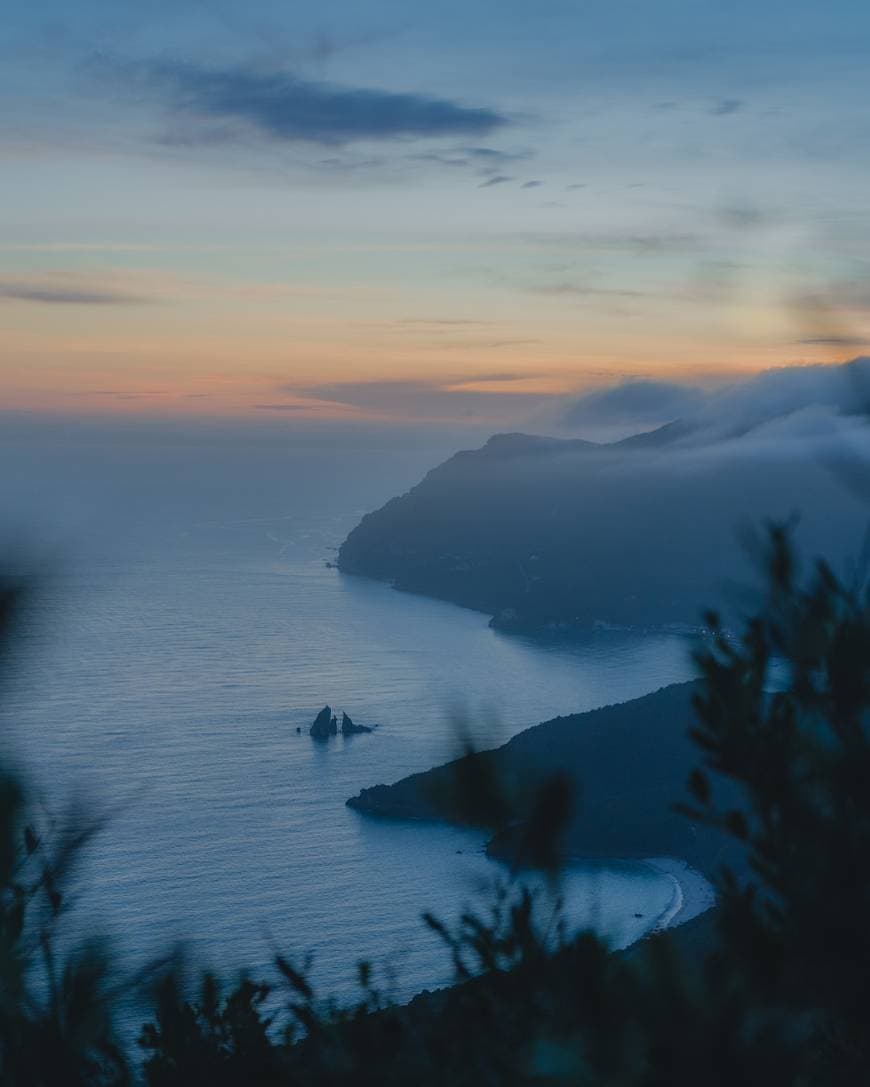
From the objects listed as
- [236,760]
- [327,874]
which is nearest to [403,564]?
[236,760]

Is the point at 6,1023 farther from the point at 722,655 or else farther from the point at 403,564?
the point at 403,564

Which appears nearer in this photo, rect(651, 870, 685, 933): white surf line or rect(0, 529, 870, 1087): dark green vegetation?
rect(0, 529, 870, 1087): dark green vegetation

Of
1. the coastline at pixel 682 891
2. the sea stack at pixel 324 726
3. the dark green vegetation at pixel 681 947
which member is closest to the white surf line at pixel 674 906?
the coastline at pixel 682 891

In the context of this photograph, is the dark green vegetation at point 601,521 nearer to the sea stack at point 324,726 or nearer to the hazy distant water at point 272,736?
the hazy distant water at point 272,736

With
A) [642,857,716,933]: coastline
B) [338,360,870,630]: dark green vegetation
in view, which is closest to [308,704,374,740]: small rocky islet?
[642,857,716,933]: coastline

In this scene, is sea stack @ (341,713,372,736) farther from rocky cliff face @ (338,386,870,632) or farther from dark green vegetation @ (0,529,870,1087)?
dark green vegetation @ (0,529,870,1087)
